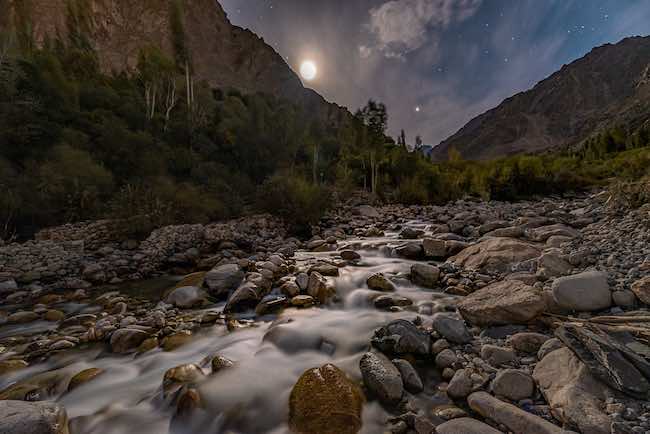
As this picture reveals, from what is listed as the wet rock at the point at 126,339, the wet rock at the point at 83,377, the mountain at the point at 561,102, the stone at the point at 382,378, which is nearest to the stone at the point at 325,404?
the stone at the point at 382,378

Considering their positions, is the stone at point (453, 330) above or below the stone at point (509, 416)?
above

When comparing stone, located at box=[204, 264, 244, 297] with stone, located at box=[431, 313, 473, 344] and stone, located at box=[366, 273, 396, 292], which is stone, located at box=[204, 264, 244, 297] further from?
stone, located at box=[431, 313, 473, 344]

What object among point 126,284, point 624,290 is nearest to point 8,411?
point 126,284

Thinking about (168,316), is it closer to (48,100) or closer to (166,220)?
(166,220)

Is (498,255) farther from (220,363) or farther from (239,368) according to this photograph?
(220,363)

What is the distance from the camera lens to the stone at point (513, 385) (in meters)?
1.92

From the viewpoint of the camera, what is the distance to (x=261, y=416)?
2.24 meters

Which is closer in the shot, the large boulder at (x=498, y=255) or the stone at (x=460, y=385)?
the stone at (x=460, y=385)

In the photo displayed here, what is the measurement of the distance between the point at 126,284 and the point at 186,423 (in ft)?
15.6

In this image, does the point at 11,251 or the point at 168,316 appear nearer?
the point at 168,316

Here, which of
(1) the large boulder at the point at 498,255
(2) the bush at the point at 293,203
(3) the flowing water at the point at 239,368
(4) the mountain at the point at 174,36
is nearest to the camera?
(3) the flowing water at the point at 239,368

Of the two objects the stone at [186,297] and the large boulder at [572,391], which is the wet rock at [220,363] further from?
the large boulder at [572,391]

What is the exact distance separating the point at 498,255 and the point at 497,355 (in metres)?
2.60

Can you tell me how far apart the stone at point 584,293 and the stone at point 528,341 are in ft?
1.81
